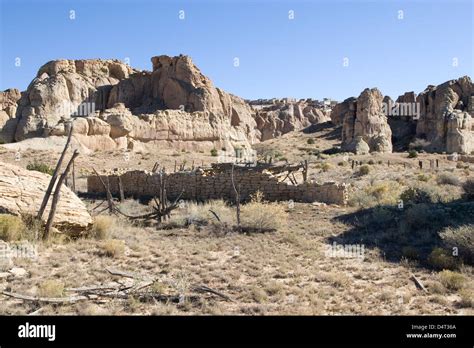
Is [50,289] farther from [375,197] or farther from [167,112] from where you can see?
[167,112]

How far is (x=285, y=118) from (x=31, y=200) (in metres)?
84.5

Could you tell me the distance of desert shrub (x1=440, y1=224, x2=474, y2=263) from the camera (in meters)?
8.84

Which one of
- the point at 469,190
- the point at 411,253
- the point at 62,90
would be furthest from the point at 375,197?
the point at 62,90

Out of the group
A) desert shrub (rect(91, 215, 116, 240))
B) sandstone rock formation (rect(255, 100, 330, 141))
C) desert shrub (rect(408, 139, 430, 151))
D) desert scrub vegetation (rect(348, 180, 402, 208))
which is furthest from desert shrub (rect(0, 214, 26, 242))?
sandstone rock formation (rect(255, 100, 330, 141))

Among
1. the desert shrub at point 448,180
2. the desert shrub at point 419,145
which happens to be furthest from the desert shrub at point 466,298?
the desert shrub at point 419,145

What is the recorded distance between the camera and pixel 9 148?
3312cm

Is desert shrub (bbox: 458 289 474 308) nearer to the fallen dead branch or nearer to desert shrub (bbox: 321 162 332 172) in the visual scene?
the fallen dead branch

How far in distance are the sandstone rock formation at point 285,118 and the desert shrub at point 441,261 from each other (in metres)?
73.9

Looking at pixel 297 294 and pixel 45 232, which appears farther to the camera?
pixel 45 232

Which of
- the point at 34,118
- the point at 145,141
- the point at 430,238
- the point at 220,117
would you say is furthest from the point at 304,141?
the point at 430,238

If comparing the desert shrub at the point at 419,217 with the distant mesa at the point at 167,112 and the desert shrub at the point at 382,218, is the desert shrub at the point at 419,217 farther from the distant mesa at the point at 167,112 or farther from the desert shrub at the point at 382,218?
the distant mesa at the point at 167,112

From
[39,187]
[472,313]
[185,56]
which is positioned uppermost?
[185,56]

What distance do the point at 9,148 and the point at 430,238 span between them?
32079mm
